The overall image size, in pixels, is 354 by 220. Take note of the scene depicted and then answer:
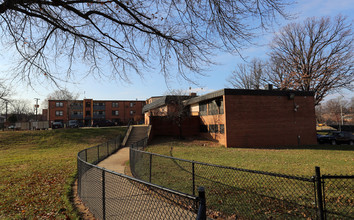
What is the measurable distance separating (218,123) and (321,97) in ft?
61.1

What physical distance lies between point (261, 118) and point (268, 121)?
0.90 m

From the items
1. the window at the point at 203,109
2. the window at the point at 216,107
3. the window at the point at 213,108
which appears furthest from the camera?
the window at the point at 203,109

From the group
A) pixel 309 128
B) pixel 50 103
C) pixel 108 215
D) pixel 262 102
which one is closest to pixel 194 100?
pixel 262 102

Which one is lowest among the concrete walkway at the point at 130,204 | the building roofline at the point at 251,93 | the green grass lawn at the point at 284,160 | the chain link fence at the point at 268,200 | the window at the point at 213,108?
the green grass lawn at the point at 284,160

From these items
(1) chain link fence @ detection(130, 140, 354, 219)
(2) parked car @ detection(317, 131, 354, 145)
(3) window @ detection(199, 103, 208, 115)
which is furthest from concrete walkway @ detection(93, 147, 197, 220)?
(2) parked car @ detection(317, 131, 354, 145)

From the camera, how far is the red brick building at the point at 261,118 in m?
22.0

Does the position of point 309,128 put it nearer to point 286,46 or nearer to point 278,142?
point 278,142

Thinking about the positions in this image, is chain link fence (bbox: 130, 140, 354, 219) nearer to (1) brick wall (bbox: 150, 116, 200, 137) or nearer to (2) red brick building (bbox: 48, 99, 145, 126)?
(1) brick wall (bbox: 150, 116, 200, 137)

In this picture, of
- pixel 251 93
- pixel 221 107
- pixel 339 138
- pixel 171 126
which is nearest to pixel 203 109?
pixel 171 126

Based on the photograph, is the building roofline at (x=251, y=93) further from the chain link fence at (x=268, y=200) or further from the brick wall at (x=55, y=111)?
the brick wall at (x=55, y=111)

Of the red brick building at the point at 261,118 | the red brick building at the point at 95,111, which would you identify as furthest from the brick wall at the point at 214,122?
the red brick building at the point at 95,111

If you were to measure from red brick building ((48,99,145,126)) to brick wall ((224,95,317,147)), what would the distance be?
4545 cm

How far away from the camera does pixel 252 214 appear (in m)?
4.43

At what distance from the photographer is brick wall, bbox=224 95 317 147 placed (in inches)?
866
